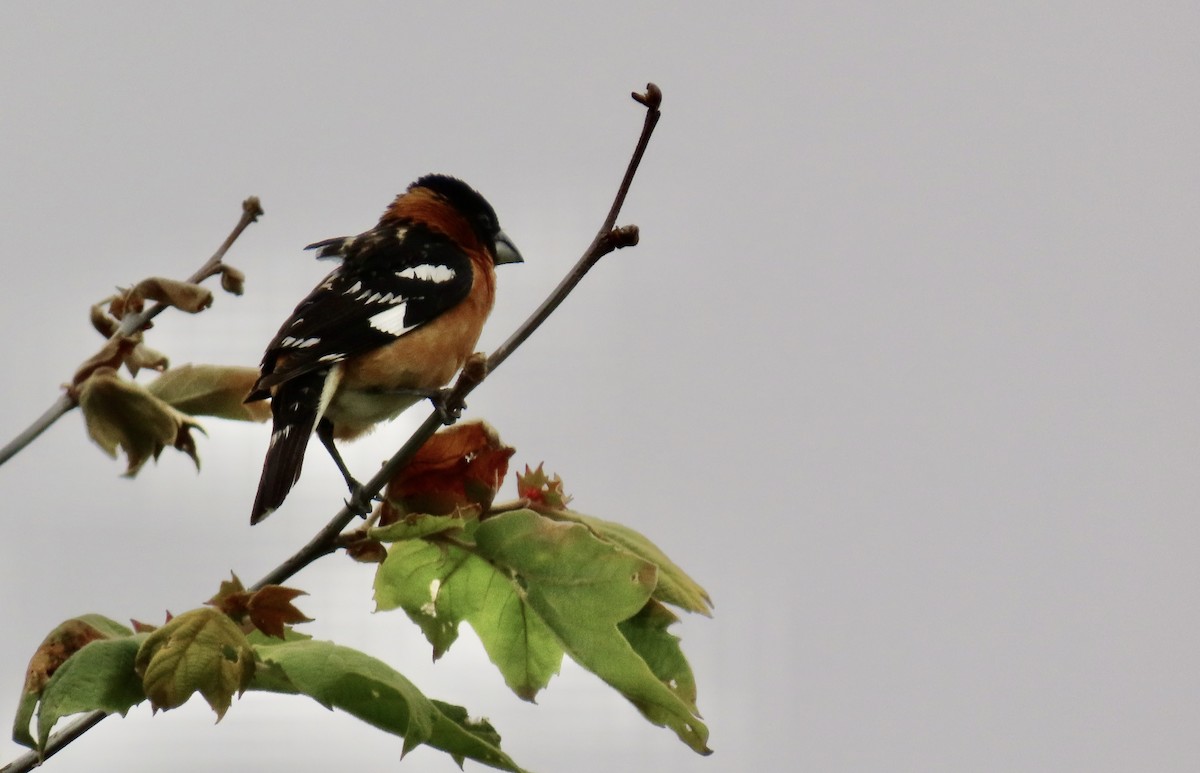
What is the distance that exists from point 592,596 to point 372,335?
227 cm

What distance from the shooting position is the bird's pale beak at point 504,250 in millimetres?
5387

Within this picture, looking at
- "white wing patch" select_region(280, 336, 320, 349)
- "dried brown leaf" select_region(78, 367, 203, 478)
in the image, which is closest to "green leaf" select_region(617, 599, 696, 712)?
"dried brown leaf" select_region(78, 367, 203, 478)

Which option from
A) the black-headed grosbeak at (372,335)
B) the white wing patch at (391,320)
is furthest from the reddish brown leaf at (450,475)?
the white wing patch at (391,320)

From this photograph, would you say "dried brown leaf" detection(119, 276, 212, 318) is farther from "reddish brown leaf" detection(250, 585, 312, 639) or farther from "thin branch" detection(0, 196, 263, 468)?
"reddish brown leaf" detection(250, 585, 312, 639)

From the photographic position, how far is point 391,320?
Result: 430 cm

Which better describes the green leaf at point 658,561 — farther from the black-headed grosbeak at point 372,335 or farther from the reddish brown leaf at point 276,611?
the black-headed grosbeak at point 372,335

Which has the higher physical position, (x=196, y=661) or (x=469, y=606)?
(x=469, y=606)

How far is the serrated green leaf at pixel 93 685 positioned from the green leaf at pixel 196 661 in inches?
2.1

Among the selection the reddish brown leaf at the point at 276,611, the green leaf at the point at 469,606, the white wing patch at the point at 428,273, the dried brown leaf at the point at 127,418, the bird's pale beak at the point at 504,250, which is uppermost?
the bird's pale beak at the point at 504,250

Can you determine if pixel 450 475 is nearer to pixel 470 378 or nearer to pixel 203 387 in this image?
pixel 470 378

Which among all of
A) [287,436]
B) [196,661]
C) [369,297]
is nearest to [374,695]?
→ [196,661]

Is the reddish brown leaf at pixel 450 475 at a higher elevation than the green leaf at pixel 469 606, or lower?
higher

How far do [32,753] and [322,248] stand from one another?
3103 mm

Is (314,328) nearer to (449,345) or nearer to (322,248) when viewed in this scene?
(449,345)
